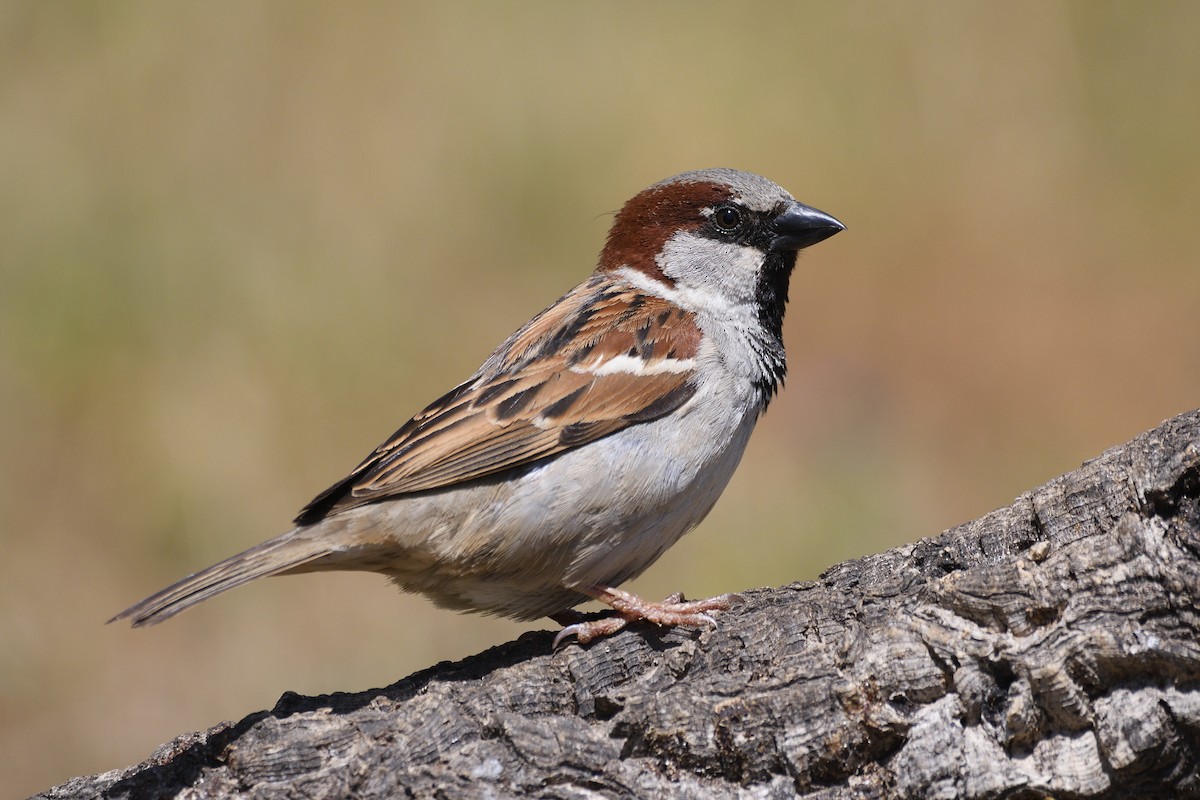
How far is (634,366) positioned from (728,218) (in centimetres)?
60

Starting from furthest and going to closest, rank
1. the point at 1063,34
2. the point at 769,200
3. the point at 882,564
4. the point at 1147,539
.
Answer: the point at 1063,34 < the point at 769,200 < the point at 882,564 < the point at 1147,539

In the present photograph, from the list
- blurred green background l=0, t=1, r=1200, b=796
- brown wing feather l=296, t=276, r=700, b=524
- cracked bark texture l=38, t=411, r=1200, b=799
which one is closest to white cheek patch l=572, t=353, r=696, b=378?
brown wing feather l=296, t=276, r=700, b=524

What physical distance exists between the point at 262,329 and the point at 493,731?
10.6 feet

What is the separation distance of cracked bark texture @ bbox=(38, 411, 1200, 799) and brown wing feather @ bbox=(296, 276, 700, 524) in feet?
1.69

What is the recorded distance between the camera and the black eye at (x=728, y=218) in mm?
3283

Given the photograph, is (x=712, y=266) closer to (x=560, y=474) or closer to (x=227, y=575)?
(x=560, y=474)

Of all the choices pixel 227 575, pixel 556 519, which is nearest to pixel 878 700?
pixel 556 519

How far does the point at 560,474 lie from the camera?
275cm

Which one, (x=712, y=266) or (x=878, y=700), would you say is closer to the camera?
(x=878, y=700)

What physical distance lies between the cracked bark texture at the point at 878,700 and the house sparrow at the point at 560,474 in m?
0.25

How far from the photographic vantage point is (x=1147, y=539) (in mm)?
2027

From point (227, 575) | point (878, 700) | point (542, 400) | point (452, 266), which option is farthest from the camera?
point (452, 266)

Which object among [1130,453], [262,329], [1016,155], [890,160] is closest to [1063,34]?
[1016,155]

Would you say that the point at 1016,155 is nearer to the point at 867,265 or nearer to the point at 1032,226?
the point at 1032,226
